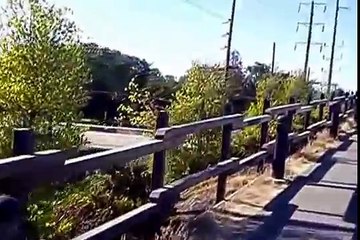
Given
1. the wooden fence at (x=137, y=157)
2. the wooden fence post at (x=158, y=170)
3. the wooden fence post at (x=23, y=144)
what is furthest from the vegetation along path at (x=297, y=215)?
the wooden fence post at (x=23, y=144)

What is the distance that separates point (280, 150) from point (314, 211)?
7.26 feet

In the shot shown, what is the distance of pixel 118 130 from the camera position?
25.9m

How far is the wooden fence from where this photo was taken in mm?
3629

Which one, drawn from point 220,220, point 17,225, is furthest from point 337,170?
point 17,225

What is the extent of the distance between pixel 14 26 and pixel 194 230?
951 centimetres

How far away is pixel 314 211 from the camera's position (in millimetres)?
7598

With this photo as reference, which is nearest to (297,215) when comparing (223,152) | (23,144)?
(223,152)

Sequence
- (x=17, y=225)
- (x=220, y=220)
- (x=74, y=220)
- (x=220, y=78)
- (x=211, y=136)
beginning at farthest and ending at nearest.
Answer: (x=220, y=78), (x=211, y=136), (x=74, y=220), (x=220, y=220), (x=17, y=225)

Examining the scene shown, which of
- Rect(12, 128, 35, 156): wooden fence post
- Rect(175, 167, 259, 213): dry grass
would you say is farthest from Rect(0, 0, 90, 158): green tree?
Rect(12, 128, 35, 156): wooden fence post

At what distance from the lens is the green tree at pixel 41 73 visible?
14586 millimetres

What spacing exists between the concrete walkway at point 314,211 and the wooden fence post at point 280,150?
0.26m

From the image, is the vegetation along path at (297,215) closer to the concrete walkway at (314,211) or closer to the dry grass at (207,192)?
the concrete walkway at (314,211)

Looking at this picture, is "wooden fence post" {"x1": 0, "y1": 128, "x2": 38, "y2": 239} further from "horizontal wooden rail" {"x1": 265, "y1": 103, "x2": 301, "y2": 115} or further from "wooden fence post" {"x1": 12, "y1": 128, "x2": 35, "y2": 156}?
"horizontal wooden rail" {"x1": 265, "y1": 103, "x2": 301, "y2": 115}

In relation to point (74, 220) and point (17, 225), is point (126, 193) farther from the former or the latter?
point (17, 225)
